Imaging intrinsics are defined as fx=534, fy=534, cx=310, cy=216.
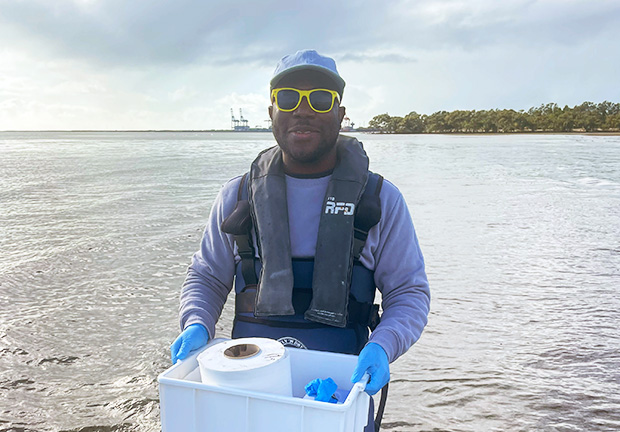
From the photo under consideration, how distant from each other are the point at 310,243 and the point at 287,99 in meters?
0.66

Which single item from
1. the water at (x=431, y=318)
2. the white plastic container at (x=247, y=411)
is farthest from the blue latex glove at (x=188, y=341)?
the water at (x=431, y=318)

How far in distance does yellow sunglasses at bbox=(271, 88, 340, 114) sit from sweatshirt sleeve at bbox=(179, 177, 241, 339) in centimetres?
49

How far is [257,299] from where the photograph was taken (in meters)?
2.33

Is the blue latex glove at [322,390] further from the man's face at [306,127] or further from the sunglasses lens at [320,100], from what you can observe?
the sunglasses lens at [320,100]

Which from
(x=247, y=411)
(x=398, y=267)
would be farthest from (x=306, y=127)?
(x=247, y=411)

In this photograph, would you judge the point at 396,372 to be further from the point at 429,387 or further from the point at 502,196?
the point at 502,196

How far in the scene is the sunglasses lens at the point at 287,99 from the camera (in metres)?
2.40

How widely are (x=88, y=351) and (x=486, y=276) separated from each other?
4831 millimetres

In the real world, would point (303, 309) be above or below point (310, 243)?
below

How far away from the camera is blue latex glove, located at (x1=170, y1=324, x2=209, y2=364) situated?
1977 mm

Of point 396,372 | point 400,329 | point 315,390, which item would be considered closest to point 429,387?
point 396,372

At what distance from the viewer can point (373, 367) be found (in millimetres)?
1851

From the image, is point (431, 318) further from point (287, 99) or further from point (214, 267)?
point (287, 99)

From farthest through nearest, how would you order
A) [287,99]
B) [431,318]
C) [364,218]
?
[431,318], [287,99], [364,218]
